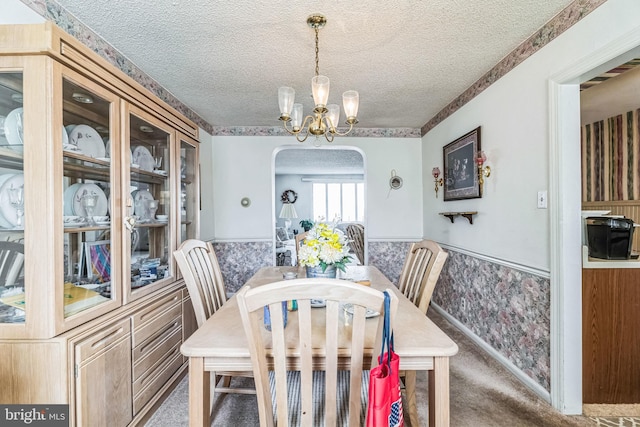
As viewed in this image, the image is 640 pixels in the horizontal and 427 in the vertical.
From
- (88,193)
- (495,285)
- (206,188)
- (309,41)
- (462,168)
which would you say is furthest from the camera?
(206,188)

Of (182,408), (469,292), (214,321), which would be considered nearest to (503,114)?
(469,292)

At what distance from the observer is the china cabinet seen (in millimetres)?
1117

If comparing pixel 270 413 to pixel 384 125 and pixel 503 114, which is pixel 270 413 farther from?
pixel 384 125

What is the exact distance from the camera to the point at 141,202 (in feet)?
6.24

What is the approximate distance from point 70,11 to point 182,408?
241 cm

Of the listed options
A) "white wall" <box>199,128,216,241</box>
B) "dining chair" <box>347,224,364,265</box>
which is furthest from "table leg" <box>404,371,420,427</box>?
"dining chair" <box>347,224,364,265</box>

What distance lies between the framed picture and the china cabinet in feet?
8.30

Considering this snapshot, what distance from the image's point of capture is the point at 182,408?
1827 mm

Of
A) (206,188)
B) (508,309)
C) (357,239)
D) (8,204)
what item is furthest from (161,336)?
(357,239)

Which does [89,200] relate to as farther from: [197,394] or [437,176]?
[437,176]

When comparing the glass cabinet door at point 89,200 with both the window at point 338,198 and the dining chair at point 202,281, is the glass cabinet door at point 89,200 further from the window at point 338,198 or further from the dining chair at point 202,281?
the window at point 338,198

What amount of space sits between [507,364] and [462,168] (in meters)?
1.72

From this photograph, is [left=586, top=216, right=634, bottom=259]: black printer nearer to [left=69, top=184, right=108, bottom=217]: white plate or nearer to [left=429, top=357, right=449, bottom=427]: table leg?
[left=429, top=357, right=449, bottom=427]: table leg

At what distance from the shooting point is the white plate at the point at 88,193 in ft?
4.69
